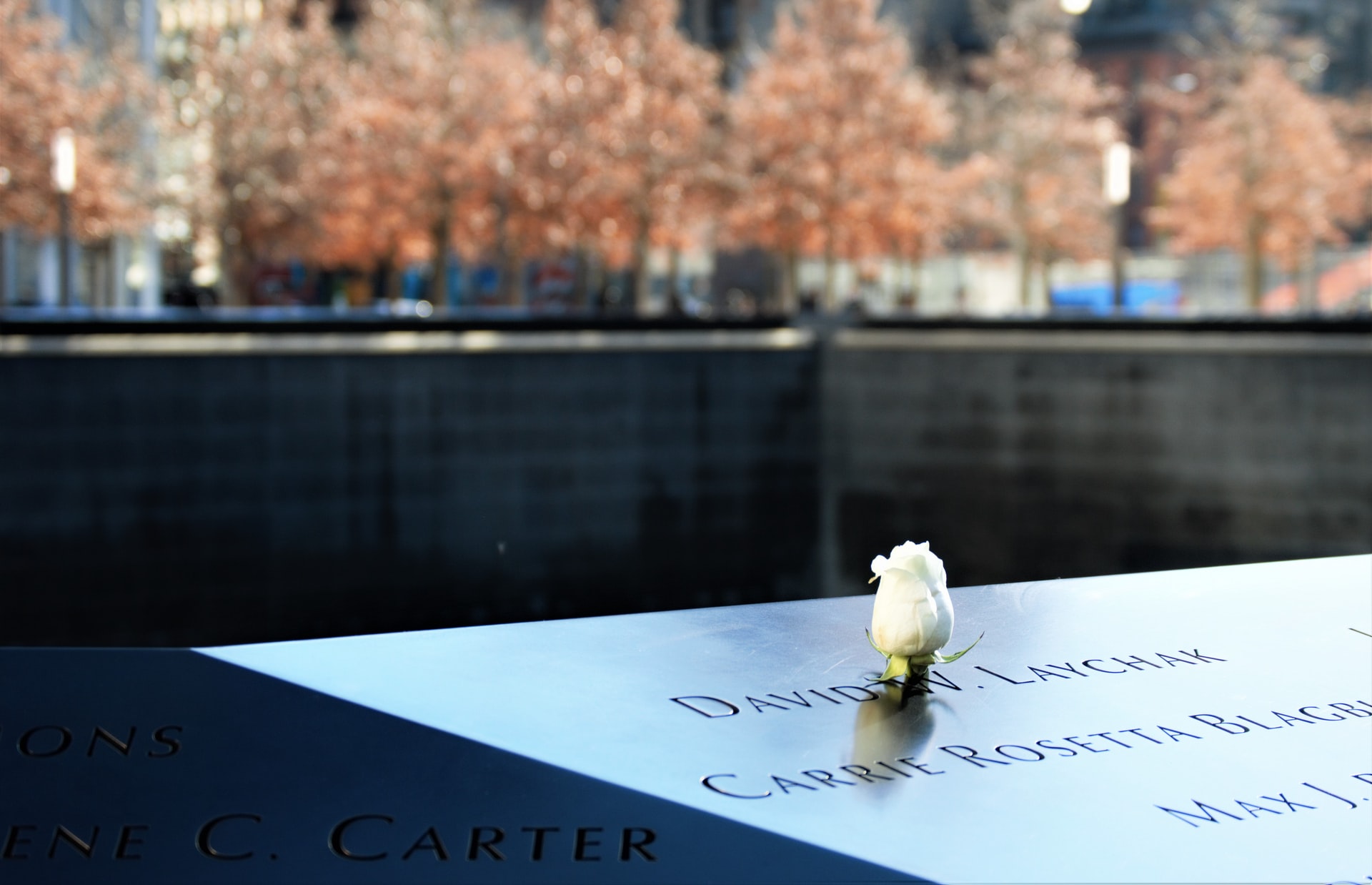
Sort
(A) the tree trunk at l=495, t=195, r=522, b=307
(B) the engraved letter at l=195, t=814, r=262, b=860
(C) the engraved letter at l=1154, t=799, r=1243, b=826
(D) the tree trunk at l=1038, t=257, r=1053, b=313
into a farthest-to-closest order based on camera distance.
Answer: (D) the tree trunk at l=1038, t=257, r=1053, b=313, (A) the tree trunk at l=495, t=195, r=522, b=307, (C) the engraved letter at l=1154, t=799, r=1243, b=826, (B) the engraved letter at l=195, t=814, r=262, b=860

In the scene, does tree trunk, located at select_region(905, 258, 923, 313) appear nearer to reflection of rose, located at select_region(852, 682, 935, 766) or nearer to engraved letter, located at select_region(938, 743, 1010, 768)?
reflection of rose, located at select_region(852, 682, 935, 766)

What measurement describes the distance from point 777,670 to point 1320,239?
37.9m

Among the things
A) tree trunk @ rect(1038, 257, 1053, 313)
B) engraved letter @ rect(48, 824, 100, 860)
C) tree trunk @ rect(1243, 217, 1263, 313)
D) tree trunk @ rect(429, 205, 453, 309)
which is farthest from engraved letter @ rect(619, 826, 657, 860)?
tree trunk @ rect(1038, 257, 1053, 313)

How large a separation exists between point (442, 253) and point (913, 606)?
26.8 m

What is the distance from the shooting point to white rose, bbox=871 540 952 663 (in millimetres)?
3266

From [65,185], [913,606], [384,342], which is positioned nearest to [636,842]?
[913,606]

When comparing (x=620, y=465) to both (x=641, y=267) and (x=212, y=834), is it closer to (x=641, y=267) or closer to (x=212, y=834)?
(x=212, y=834)

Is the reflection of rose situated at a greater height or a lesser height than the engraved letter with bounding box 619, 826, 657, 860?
greater

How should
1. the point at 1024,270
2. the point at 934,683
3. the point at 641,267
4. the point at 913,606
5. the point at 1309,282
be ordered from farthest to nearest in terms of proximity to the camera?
the point at 1309,282 < the point at 1024,270 < the point at 641,267 < the point at 934,683 < the point at 913,606

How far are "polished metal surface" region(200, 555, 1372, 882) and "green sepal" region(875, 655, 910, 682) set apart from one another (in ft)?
0.13

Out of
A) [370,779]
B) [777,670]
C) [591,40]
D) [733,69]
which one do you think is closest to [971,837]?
[777,670]

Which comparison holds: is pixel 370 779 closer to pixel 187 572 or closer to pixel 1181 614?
pixel 1181 614

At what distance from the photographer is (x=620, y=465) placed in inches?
615

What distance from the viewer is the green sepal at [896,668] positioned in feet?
11.1
